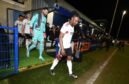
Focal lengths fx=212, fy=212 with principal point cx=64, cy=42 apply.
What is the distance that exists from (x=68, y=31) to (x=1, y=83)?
2.63 meters

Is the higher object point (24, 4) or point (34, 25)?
point (24, 4)

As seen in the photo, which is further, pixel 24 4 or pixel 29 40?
pixel 24 4

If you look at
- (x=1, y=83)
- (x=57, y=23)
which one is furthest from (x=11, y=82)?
(x=57, y=23)

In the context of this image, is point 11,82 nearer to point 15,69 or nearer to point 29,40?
point 15,69

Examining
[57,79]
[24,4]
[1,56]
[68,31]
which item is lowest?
[57,79]

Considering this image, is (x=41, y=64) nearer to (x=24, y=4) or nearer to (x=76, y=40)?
(x=76, y=40)

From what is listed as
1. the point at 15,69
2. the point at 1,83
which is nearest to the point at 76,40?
the point at 15,69

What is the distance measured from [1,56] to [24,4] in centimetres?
895

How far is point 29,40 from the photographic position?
369 inches

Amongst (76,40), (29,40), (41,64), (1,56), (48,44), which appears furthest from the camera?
(48,44)

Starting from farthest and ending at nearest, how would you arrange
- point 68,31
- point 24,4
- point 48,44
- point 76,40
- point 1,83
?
1. point 24,4
2. point 48,44
3. point 76,40
4. point 68,31
5. point 1,83

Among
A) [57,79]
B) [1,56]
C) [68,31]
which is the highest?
[68,31]

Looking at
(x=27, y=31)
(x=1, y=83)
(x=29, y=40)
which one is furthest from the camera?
(x=27, y=31)

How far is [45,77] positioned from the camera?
7.04 m
